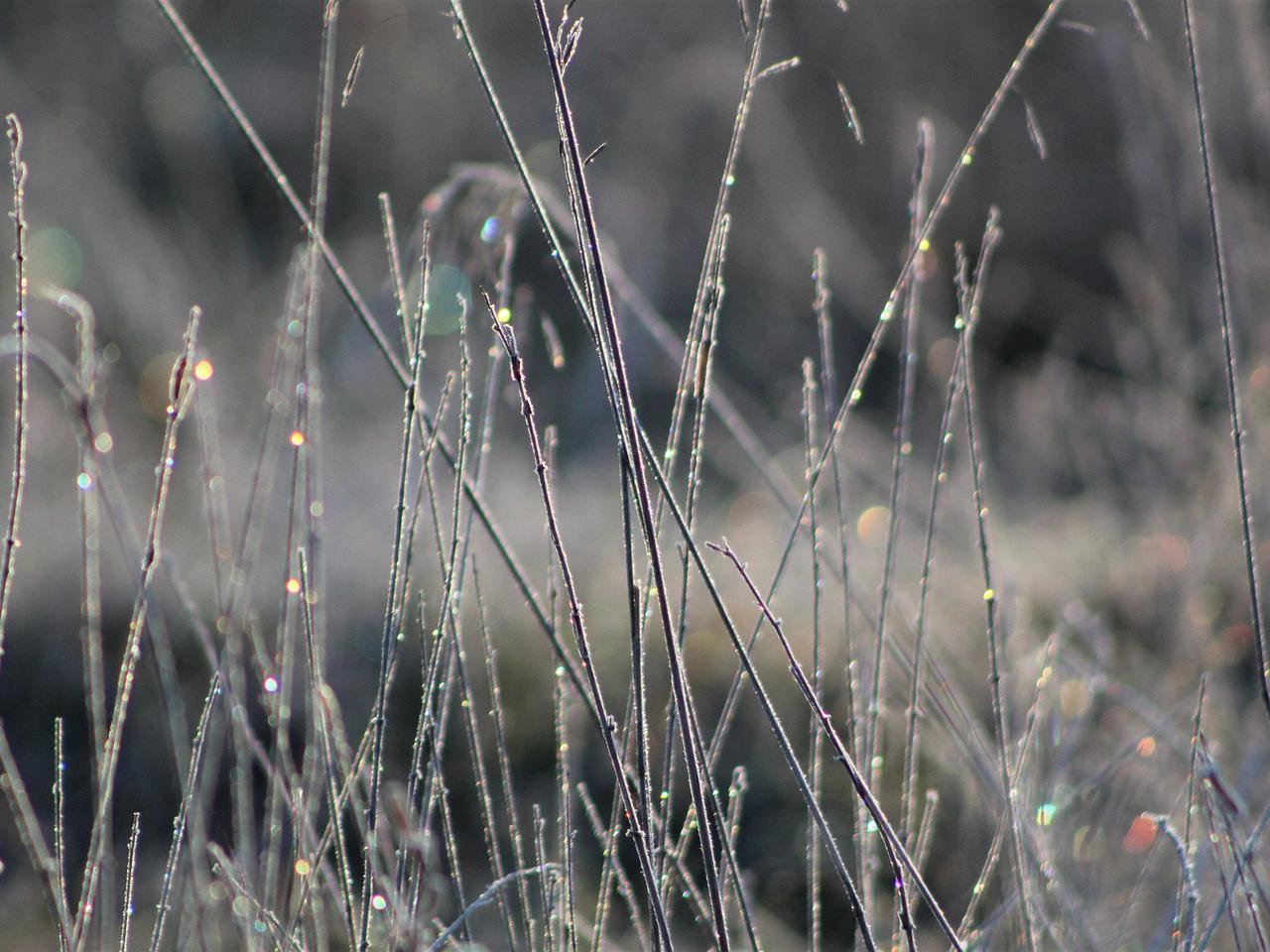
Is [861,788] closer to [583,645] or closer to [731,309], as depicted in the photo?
[583,645]

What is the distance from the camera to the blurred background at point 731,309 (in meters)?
1.99

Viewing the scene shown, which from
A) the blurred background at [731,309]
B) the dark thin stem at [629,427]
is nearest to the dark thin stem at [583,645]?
the dark thin stem at [629,427]

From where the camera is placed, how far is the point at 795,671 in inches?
23.2

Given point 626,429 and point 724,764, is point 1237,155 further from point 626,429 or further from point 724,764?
point 626,429

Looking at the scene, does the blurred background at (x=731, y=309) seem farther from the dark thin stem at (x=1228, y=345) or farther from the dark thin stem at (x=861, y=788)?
the dark thin stem at (x=861, y=788)

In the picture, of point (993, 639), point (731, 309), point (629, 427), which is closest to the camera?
point (629, 427)

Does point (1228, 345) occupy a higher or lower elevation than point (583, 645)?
higher

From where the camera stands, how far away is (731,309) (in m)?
5.69

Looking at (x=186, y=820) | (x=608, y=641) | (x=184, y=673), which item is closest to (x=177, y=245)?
(x=184, y=673)

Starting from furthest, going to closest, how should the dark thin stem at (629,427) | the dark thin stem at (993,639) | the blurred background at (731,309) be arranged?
the blurred background at (731,309), the dark thin stem at (993,639), the dark thin stem at (629,427)

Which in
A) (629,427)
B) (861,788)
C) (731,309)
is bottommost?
(731,309)

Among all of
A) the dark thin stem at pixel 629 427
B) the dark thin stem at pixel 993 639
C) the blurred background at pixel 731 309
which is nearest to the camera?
the dark thin stem at pixel 629 427

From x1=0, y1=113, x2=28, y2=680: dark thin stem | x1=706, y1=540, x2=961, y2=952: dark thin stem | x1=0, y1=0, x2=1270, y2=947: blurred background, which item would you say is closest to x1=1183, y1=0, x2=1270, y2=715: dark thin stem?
x1=0, y1=0, x2=1270, y2=947: blurred background

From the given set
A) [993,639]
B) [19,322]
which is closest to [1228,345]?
[993,639]
